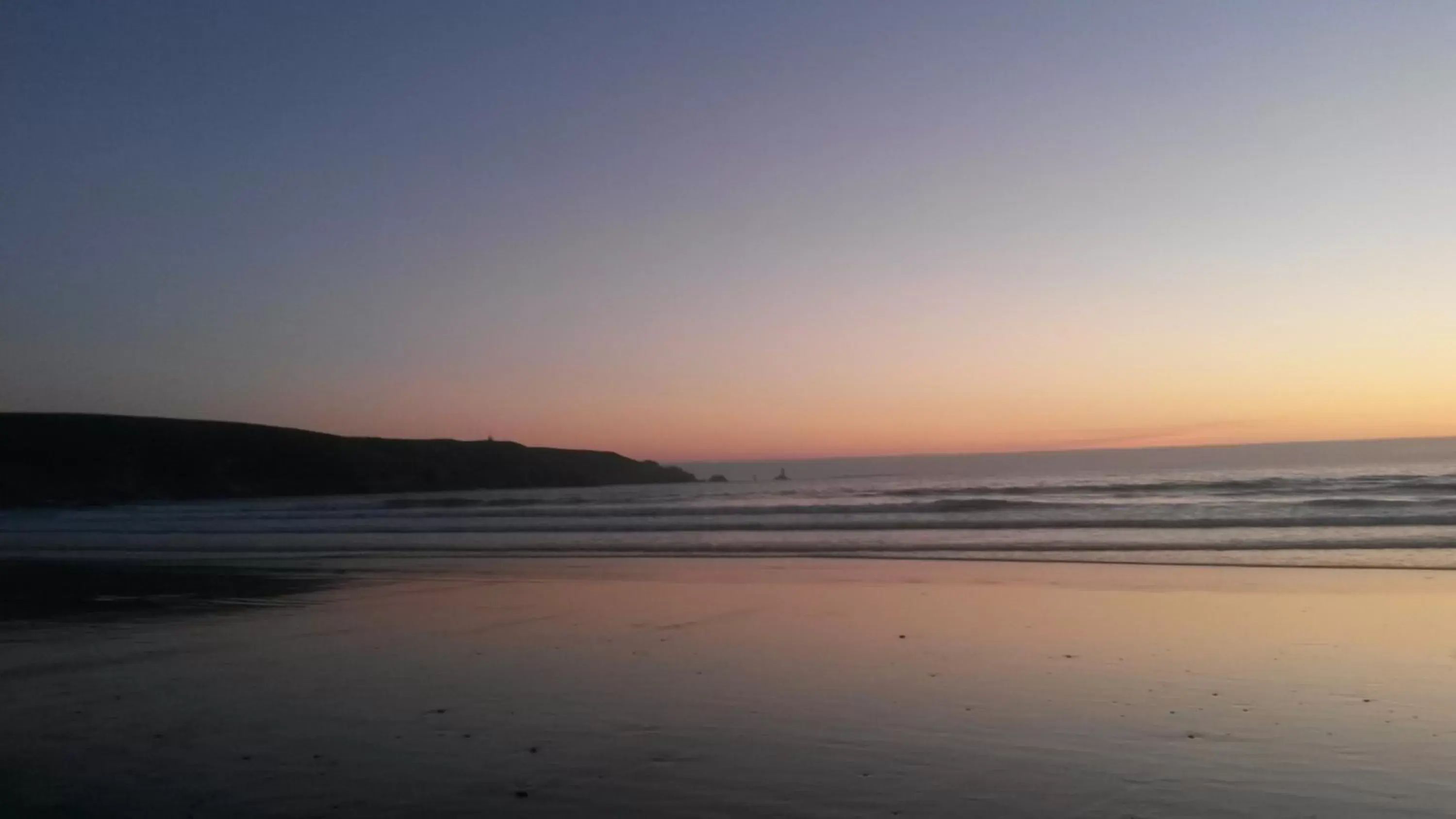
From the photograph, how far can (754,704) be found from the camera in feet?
25.1

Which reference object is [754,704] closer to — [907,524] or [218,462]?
[907,524]

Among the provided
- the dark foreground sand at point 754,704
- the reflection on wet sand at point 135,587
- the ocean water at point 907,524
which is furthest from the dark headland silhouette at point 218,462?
the dark foreground sand at point 754,704

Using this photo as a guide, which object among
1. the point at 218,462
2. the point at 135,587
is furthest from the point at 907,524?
the point at 218,462

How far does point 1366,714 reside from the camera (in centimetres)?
700

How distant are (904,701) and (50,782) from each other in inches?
229

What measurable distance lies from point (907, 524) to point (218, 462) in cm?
6275

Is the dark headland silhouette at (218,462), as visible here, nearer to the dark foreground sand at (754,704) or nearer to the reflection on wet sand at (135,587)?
the reflection on wet sand at (135,587)

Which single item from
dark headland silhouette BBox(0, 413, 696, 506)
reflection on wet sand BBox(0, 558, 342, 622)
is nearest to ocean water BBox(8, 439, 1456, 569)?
reflection on wet sand BBox(0, 558, 342, 622)

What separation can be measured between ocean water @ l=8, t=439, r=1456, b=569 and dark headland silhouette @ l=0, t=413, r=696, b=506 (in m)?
11.6

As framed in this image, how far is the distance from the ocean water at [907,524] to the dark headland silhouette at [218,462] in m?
11.6

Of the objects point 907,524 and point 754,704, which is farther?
point 907,524

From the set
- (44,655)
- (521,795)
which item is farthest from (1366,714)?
(44,655)

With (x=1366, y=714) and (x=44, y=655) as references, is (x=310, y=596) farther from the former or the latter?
(x=1366, y=714)

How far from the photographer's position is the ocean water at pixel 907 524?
20453 mm
